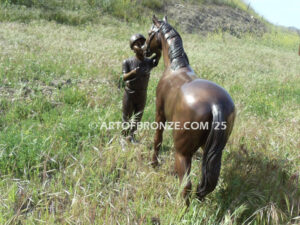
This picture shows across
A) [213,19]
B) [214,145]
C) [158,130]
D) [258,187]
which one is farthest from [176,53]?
[213,19]

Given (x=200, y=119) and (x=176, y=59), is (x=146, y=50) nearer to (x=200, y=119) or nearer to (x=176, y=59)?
(x=176, y=59)

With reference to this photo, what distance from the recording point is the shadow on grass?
7.38ft

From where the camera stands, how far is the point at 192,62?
26.4 ft

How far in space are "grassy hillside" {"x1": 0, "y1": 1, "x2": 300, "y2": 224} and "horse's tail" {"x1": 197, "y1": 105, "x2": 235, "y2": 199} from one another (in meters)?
0.25

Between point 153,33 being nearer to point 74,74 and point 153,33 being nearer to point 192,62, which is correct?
point 74,74

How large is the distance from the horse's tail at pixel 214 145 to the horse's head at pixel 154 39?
1390mm

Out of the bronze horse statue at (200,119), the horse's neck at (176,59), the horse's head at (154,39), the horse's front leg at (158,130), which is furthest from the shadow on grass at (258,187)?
the horse's head at (154,39)

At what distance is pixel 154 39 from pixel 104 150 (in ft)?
4.73

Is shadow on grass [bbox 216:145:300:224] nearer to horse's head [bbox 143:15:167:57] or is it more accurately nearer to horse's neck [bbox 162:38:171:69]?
horse's neck [bbox 162:38:171:69]

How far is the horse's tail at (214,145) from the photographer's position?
190 centimetres

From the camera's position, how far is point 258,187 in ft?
8.21

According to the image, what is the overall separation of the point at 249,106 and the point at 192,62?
348 cm

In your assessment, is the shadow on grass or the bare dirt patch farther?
the bare dirt patch

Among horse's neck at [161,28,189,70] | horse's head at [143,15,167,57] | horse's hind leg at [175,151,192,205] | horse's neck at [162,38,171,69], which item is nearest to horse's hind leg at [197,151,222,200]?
horse's hind leg at [175,151,192,205]
